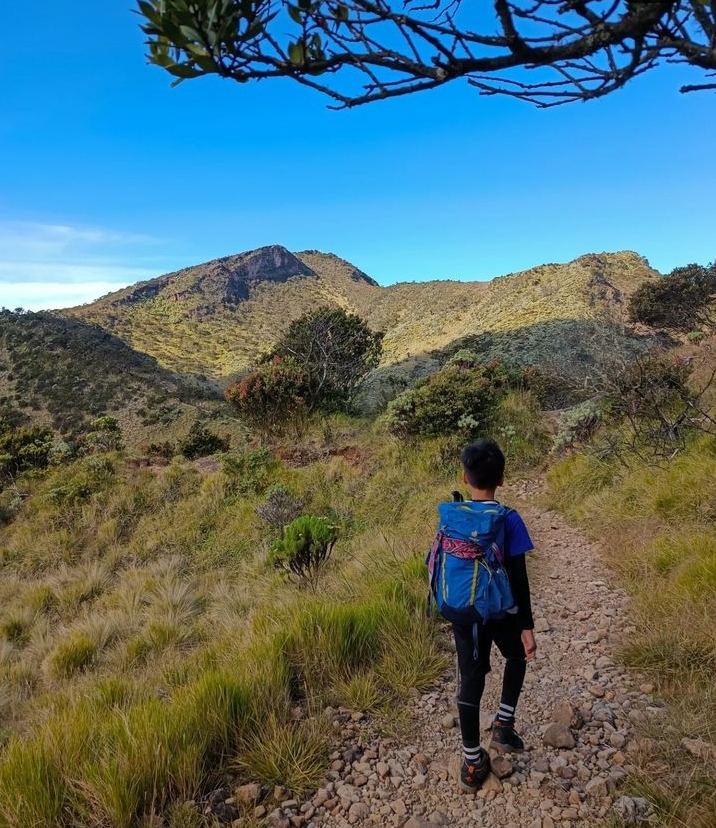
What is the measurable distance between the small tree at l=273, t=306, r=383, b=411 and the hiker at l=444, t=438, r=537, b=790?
37.6 feet

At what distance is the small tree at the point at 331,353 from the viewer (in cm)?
1432

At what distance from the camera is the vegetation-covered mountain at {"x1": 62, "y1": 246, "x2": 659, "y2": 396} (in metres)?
28.1

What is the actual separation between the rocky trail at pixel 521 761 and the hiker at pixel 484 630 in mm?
186

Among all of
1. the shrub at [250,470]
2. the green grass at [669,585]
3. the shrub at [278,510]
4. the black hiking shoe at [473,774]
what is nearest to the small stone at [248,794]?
the black hiking shoe at [473,774]

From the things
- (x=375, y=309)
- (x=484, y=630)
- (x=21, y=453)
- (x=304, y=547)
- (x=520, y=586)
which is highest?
(x=375, y=309)

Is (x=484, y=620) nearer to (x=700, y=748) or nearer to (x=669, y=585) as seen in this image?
(x=700, y=748)

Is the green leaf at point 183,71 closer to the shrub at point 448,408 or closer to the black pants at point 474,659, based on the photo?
the black pants at point 474,659

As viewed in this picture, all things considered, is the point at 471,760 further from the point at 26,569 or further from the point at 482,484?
the point at 26,569

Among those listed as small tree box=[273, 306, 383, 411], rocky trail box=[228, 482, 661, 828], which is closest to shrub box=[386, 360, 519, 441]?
small tree box=[273, 306, 383, 411]

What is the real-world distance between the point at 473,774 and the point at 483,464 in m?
1.51

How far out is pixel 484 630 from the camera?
240cm

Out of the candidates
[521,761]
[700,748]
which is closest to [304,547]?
[521,761]

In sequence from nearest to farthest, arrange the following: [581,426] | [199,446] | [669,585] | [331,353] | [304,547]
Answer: [669,585], [304,547], [581,426], [199,446], [331,353]

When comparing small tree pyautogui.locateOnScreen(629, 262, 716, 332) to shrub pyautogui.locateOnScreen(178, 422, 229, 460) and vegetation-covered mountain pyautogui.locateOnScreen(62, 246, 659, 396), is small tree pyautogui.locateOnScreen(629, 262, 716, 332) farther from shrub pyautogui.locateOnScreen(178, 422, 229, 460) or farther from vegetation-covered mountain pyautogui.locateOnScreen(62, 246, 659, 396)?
shrub pyautogui.locateOnScreen(178, 422, 229, 460)
